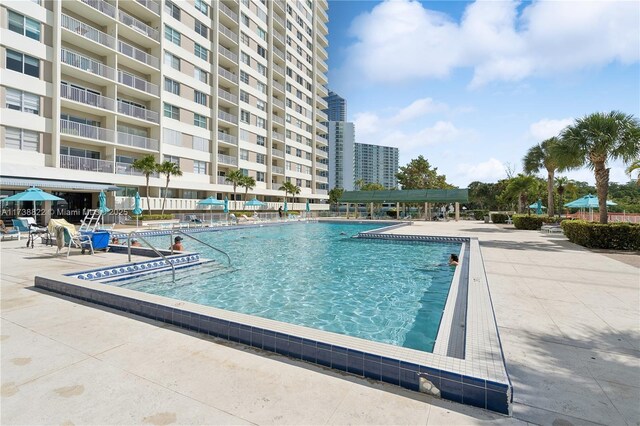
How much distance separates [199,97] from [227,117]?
14.8 feet

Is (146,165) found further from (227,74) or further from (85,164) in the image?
(227,74)

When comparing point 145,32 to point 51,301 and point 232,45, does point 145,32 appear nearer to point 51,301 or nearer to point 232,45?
point 232,45

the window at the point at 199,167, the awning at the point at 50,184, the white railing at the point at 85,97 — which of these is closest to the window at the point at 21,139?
the awning at the point at 50,184

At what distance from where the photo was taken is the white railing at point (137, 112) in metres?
26.3

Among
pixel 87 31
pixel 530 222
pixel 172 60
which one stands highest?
pixel 172 60

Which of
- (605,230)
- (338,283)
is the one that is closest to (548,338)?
(338,283)

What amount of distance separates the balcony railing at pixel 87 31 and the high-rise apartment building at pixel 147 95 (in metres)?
0.08

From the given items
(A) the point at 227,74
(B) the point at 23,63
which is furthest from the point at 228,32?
(B) the point at 23,63

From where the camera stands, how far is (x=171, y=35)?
30.6 m

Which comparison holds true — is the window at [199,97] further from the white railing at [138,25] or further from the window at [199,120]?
the white railing at [138,25]

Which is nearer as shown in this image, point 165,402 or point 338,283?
point 165,402

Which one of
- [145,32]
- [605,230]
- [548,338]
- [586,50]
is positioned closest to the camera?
[548,338]

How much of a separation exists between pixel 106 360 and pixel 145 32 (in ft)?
107

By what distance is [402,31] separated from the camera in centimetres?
1284
